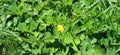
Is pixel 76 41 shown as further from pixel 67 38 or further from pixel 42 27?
pixel 42 27

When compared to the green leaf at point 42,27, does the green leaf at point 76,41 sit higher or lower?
lower

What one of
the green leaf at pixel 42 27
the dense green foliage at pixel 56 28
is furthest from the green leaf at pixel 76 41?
the green leaf at pixel 42 27

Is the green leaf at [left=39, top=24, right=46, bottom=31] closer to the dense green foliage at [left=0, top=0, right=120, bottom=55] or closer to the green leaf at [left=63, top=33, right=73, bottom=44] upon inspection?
the dense green foliage at [left=0, top=0, right=120, bottom=55]

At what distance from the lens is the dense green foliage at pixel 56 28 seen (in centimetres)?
216

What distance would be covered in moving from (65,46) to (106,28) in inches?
13.0

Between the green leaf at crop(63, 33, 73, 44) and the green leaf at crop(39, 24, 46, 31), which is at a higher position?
the green leaf at crop(39, 24, 46, 31)

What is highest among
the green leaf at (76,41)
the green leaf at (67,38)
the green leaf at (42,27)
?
the green leaf at (42,27)

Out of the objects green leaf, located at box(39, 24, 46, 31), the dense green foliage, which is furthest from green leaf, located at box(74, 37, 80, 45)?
green leaf, located at box(39, 24, 46, 31)

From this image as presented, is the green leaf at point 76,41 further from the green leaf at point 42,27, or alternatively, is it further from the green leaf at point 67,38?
the green leaf at point 42,27

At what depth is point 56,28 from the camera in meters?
2.20

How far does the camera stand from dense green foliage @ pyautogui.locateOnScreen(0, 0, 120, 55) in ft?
7.10

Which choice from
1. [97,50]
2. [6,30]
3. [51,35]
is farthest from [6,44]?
[97,50]

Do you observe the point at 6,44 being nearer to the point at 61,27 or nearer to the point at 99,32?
the point at 61,27

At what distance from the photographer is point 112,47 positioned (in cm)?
229
